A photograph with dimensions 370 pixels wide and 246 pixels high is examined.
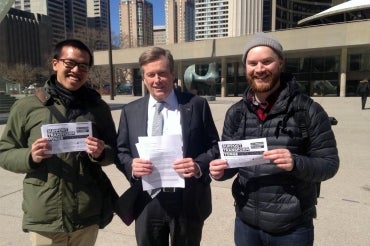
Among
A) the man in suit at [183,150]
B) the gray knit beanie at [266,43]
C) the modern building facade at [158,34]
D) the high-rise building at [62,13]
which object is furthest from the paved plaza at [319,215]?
the modern building facade at [158,34]

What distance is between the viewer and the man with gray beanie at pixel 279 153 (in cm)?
206

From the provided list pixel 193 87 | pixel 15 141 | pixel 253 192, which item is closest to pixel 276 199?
pixel 253 192

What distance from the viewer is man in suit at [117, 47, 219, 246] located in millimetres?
2477

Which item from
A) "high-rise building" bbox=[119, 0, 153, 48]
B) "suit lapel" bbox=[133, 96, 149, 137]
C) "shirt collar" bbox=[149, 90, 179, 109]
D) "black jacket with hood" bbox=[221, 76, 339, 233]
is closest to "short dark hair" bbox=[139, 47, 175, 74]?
"shirt collar" bbox=[149, 90, 179, 109]

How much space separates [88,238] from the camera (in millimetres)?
2566

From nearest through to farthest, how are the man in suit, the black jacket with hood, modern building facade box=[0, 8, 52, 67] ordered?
the black jacket with hood < the man in suit < modern building facade box=[0, 8, 52, 67]

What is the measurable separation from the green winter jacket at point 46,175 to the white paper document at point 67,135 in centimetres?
12

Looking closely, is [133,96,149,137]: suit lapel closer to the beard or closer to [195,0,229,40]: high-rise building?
the beard

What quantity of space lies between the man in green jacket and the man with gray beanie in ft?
3.07

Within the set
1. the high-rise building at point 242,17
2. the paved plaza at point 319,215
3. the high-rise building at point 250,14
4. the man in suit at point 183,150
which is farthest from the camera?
the high-rise building at point 250,14

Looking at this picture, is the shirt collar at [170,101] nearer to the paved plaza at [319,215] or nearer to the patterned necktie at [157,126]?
the patterned necktie at [157,126]

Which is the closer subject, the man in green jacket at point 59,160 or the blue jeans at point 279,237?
the blue jeans at point 279,237

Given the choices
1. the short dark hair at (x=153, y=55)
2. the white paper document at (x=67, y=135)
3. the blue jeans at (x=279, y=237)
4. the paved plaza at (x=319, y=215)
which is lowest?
the paved plaza at (x=319, y=215)

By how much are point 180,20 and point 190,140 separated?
115040 mm
